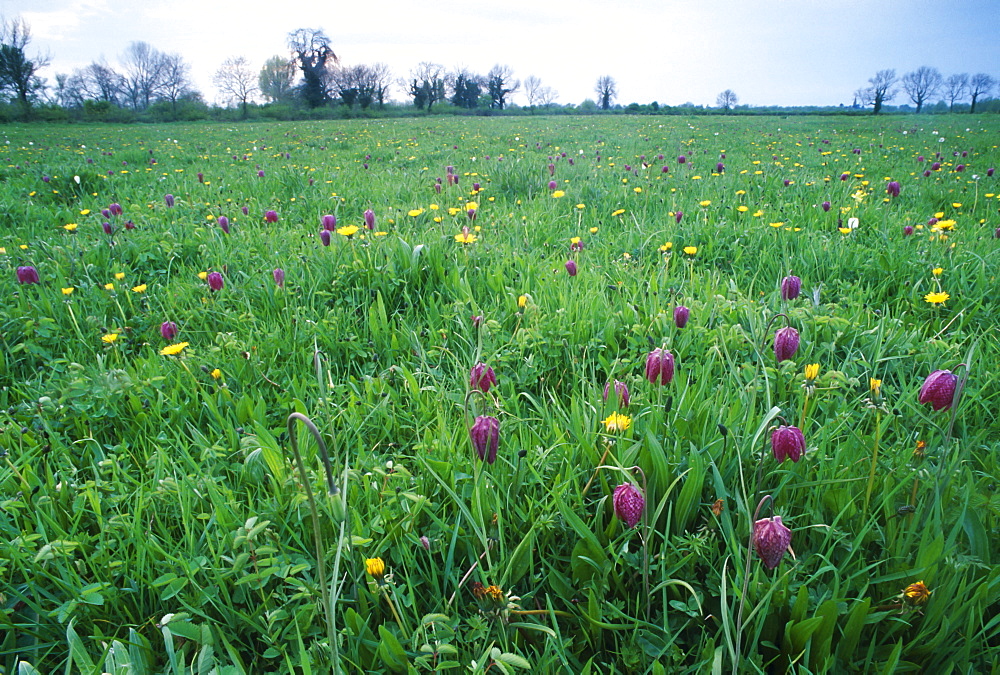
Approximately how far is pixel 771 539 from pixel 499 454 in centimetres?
77

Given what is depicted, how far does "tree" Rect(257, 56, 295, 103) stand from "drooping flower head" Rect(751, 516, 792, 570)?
202ft

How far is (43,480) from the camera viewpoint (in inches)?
64.6

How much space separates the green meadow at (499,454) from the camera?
1.12 metres

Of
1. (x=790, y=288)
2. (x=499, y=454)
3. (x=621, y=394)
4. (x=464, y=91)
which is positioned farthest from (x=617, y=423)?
(x=464, y=91)

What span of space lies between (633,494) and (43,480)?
70.7 inches

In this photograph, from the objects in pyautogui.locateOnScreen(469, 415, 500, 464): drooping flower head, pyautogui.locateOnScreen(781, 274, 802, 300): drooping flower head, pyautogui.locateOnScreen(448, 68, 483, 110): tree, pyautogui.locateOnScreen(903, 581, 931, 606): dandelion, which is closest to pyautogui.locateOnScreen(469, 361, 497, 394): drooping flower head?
pyautogui.locateOnScreen(469, 415, 500, 464): drooping flower head

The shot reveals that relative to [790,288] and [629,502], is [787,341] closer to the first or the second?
[790,288]

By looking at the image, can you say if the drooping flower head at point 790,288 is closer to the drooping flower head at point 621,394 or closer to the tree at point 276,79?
the drooping flower head at point 621,394

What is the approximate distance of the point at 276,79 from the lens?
60750 millimetres

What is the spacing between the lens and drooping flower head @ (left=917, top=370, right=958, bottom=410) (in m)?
1.31

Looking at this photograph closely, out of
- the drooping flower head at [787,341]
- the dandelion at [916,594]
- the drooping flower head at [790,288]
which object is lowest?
the dandelion at [916,594]

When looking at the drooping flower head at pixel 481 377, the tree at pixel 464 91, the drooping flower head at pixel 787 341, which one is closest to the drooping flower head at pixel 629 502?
the drooping flower head at pixel 481 377

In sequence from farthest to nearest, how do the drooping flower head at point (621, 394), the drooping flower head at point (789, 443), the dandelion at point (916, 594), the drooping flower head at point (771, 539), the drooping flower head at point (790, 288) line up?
the drooping flower head at point (790, 288) < the drooping flower head at point (621, 394) < the drooping flower head at point (789, 443) < the dandelion at point (916, 594) < the drooping flower head at point (771, 539)

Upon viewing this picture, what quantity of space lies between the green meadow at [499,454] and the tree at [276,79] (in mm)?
59173
